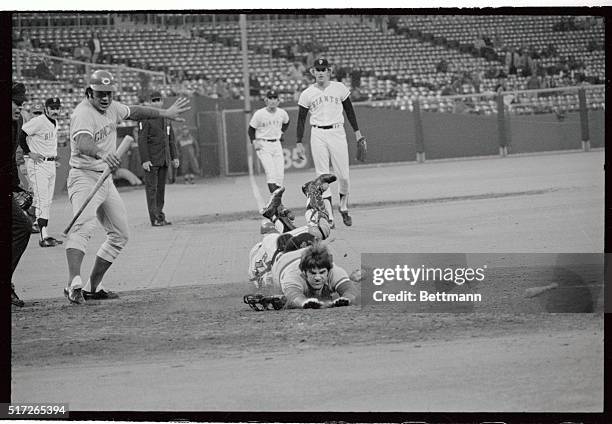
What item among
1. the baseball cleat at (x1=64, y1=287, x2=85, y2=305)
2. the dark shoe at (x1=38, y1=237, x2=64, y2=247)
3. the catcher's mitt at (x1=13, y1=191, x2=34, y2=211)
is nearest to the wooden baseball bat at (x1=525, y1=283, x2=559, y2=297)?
the baseball cleat at (x1=64, y1=287, x2=85, y2=305)

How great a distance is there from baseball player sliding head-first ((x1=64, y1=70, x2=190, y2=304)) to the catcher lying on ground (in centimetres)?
117

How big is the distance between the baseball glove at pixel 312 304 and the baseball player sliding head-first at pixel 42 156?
5.16 m

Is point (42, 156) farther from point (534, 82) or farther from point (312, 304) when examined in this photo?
point (534, 82)

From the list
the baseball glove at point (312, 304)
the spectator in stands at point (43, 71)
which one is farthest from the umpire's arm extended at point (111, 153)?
the spectator in stands at point (43, 71)

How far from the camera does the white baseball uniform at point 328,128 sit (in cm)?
1189

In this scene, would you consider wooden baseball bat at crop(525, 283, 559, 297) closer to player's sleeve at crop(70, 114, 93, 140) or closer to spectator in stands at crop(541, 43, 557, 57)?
player's sleeve at crop(70, 114, 93, 140)

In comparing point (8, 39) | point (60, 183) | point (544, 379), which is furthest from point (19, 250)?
point (60, 183)

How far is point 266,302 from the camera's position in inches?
301

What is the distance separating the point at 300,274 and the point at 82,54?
852 cm

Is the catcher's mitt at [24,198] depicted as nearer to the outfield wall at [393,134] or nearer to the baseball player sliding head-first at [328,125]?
the baseball player sliding head-first at [328,125]

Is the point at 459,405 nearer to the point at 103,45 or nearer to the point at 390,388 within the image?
the point at 390,388

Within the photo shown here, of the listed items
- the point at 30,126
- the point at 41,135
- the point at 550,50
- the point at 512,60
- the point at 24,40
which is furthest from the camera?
the point at 512,60

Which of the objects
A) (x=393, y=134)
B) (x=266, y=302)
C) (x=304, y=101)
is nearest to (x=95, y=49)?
(x=304, y=101)

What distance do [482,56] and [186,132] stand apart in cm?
673
